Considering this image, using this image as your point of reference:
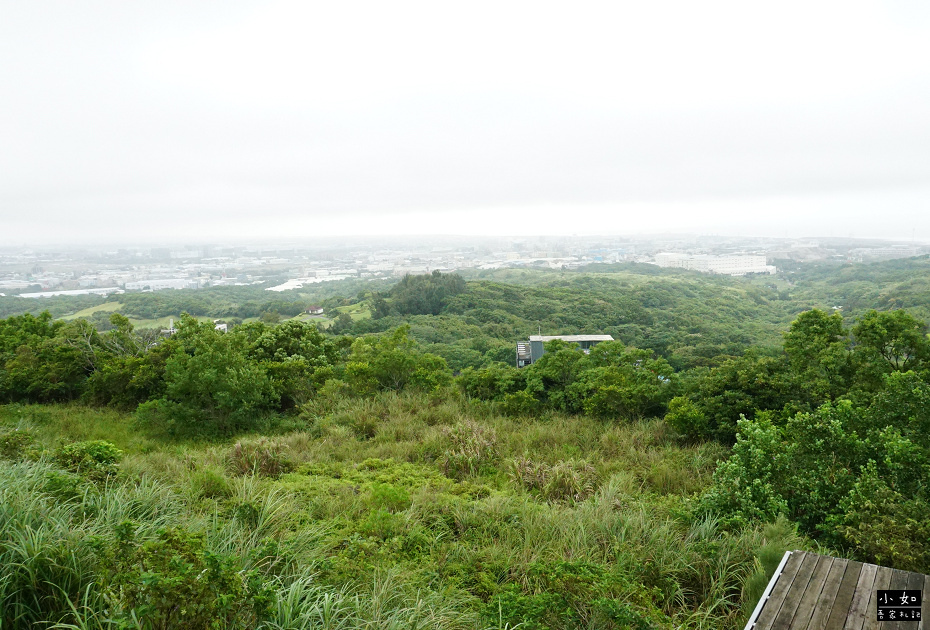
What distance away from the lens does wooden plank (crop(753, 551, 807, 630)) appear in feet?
7.84

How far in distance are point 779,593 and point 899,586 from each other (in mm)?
613

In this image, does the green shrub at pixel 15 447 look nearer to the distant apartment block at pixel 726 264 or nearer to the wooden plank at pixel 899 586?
the wooden plank at pixel 899 586

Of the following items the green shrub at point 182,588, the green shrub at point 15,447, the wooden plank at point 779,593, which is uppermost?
the green shrub at point 182,588

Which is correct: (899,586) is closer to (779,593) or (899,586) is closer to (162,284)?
(779,593)

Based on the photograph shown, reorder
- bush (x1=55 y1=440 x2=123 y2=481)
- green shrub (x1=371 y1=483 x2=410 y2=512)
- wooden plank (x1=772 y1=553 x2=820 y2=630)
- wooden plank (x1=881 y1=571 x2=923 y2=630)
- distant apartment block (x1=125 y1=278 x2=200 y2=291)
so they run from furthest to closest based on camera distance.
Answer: distant apartment block (x1=125 y1=278 x2=200 y2=291) → green shrub (x1=371 y1=483 x2=410 y2=512) → bush (x1=55 y1=440 x2=123 y2=481) → wooden plank (x1=772 y1=553 x2=820 y2=630) → wooden plank (x1=881 y1=571 x2=923 y2=630)

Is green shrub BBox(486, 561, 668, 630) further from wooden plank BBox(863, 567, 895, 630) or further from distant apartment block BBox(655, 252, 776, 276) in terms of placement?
distant apartment block BBox(655, 252, 776, 276)

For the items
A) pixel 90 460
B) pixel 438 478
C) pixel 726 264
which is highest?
pixel 90 460

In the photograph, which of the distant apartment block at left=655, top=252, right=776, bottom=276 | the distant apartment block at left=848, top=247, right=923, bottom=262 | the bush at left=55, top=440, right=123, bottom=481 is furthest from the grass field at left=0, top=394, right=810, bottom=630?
the distant apartment block at left=848, top=247, right=923, bottom=262

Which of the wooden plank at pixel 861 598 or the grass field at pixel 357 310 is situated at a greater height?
the wooden plank at pixel 861 598

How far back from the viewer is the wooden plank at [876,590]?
2305 mm

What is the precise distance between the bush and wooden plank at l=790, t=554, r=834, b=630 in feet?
15.9

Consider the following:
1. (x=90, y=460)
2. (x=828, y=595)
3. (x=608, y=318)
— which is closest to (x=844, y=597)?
(x=828, y=595)

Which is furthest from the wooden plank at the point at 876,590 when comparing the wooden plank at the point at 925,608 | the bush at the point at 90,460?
the bush at the point at 90,460

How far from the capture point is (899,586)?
2543mm
